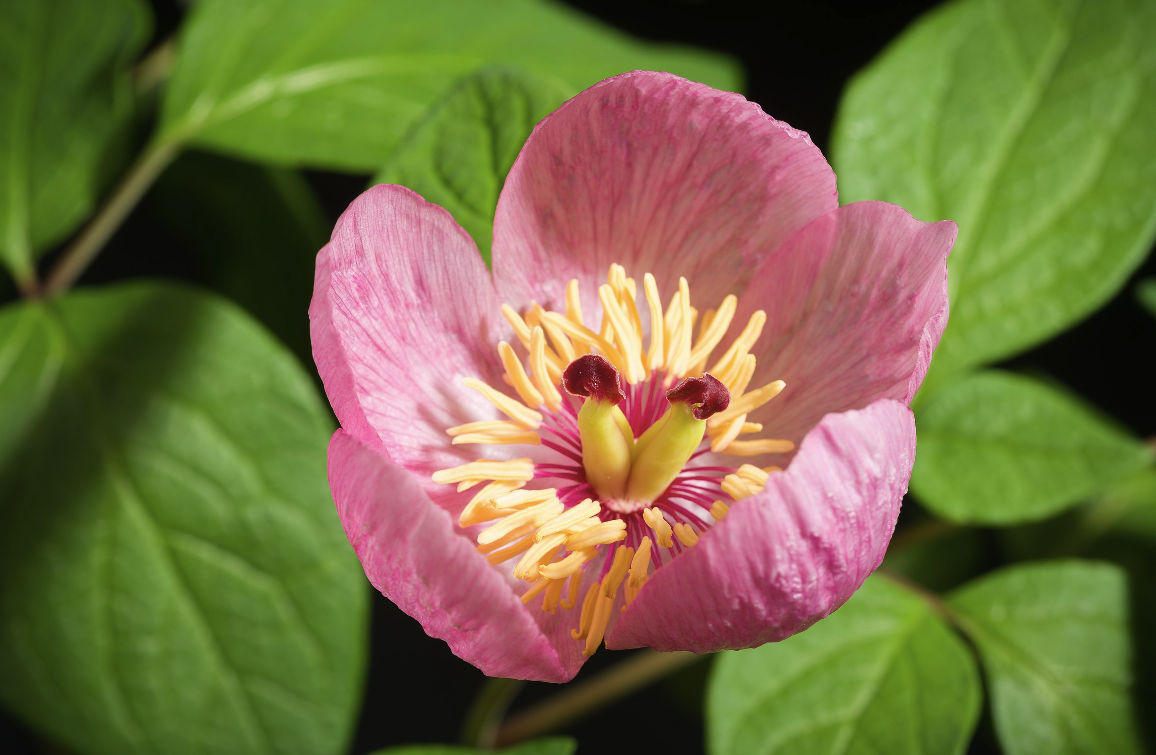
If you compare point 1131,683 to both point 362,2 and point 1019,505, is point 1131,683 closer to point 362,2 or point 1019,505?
point 1019,505

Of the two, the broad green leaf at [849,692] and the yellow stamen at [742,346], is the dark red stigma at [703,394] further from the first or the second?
the broad green leaf at [849,692]

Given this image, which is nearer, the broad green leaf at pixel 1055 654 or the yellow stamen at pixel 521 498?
the yellow stamen at pixel 521 498

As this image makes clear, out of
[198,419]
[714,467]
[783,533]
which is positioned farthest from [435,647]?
[783,533]

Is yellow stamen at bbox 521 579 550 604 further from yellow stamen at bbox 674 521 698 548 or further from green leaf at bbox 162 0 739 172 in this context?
green leaf at bbox 162 0 739 172

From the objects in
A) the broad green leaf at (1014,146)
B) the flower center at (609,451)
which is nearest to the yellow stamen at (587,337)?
the flower center at (609,451)

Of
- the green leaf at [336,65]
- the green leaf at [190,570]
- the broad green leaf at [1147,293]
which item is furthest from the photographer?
the broad green leaf at [1147,293]

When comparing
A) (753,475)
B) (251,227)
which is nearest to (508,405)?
(753,475)

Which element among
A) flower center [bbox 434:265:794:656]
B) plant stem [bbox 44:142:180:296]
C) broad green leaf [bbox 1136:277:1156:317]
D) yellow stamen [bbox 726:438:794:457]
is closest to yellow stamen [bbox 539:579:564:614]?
flower center [bbox 434:265:794:656]
